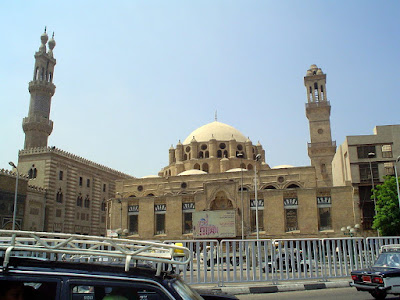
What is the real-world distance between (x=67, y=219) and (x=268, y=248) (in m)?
37.5

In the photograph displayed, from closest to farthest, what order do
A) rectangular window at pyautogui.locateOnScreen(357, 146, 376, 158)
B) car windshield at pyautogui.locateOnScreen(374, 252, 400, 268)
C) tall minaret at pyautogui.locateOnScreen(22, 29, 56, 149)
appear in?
car windshield at pyautogui.locateOnScreen(374, 252, 400, 268)
rectangular window at pyautogui.locateOnScreen(357, 146, 376, 158)
tall minaret at pyautogui.locateOnScreen(22, 29, 56, 149)

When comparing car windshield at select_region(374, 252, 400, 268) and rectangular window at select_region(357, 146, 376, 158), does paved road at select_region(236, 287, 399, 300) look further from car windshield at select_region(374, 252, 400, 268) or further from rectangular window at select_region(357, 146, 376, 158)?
rectangular window at select_region(357, 146, 376, 158)

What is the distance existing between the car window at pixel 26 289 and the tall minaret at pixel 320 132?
4516 cm

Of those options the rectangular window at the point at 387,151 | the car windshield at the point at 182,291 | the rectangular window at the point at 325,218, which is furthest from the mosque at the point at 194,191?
the car windshield at the point at 182,291

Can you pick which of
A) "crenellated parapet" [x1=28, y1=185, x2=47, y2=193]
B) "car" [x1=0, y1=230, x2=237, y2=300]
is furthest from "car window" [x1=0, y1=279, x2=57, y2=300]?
"crenellated parapet" [x1=28, y1=185, x2=47, y2=193]

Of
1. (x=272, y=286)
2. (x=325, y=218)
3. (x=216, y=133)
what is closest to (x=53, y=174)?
(x=216, y=133)

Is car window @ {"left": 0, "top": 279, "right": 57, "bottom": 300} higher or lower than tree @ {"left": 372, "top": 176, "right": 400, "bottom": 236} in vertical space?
lower

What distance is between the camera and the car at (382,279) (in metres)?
7.80

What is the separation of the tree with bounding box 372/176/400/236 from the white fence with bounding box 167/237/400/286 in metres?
17.0

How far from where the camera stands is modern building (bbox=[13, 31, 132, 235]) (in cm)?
4147

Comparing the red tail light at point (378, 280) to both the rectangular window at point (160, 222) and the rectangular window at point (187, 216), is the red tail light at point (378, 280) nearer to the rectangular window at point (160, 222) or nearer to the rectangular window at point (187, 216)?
A: the rectangular window at point (187, 216)

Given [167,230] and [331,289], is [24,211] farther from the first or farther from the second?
[331,289]

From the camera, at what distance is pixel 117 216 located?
4091 cm

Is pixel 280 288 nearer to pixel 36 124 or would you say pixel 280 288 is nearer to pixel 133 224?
pixel 133 224
